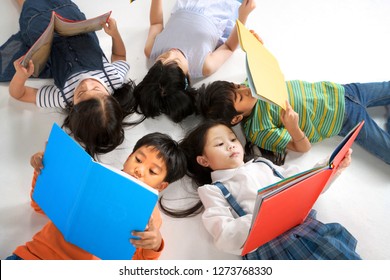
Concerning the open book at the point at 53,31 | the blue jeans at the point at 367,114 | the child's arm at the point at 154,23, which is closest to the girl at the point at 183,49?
the child's arm at the point at 154,23

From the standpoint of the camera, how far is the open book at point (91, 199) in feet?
2.48

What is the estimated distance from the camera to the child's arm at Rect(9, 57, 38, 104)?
1.20 meters

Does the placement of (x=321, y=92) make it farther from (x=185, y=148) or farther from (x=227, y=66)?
(x=185, y=148)

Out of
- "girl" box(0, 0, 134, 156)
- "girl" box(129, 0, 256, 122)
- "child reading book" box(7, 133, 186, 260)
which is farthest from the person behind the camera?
"girl" box(129, 0, 256, 122)

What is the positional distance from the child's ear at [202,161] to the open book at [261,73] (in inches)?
10.8

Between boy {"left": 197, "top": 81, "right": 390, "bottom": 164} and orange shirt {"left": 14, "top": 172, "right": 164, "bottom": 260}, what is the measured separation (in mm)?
483

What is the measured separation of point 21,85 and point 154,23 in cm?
55

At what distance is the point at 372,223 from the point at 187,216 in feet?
1.79

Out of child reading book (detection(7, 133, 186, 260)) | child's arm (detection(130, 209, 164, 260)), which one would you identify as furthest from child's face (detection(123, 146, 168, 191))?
child's arm (detection(130, 209, 164, 260))

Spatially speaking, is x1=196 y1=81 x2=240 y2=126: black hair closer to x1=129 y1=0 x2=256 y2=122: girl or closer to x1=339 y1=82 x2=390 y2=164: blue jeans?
x1=129 y1=0 x2=256 y2=122: girl

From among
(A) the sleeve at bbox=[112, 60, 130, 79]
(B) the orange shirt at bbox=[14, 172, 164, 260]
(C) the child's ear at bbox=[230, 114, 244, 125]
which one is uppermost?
(C) the child's ear at bbox=[230, 114, 244, 125]

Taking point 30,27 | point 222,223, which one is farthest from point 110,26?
point 222,223

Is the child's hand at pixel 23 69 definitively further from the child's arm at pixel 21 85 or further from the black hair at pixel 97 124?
the black hair at pixel 97 124
